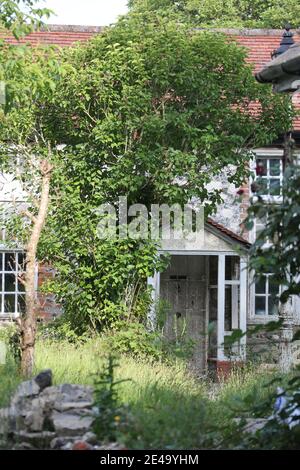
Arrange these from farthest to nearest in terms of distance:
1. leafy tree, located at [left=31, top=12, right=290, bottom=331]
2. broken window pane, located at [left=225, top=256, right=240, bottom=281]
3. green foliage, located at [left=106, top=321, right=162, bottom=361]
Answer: broken window pane, located at [left=225, top=256, right=240, bottom=281] < leafy tree, located at [left=31, top=12, right=290, bottom=331] < green foliage, located at [left=106, top=321, right=162, bottom=361]

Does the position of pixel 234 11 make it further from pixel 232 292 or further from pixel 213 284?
pixel 232 292

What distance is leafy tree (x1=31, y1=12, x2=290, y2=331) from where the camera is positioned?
1540cm

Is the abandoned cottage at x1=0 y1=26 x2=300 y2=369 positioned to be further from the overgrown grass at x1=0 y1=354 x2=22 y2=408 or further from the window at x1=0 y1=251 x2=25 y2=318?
the overgrown grass at x1=0 y1=354 x2=22 y2=408

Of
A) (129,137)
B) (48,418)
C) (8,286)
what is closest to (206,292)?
(8,286)

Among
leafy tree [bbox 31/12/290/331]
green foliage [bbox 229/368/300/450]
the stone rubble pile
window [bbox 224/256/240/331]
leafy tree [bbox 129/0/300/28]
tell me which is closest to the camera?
green foliage [bbox 229/368/300/450]

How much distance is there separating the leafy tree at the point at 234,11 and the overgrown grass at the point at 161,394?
16.5 meters

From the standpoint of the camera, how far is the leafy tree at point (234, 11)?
28672mm

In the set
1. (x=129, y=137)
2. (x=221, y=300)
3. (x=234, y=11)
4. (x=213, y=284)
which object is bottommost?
(x=221, y=300)

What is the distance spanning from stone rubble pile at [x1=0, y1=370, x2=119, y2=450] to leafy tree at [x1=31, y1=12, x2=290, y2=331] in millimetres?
6910

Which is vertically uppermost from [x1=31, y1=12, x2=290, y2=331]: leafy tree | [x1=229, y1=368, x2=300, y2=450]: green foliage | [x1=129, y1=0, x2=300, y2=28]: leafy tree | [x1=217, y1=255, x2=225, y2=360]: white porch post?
[x1=129, y1=0, x2=300, y2=28]: leafy tree

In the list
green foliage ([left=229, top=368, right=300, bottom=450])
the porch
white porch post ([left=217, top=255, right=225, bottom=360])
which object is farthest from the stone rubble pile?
white porch post ([left=217, top=255, right=225, bottom=360])

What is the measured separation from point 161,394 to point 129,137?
23.3 ft

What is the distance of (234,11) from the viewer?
30047 mm
